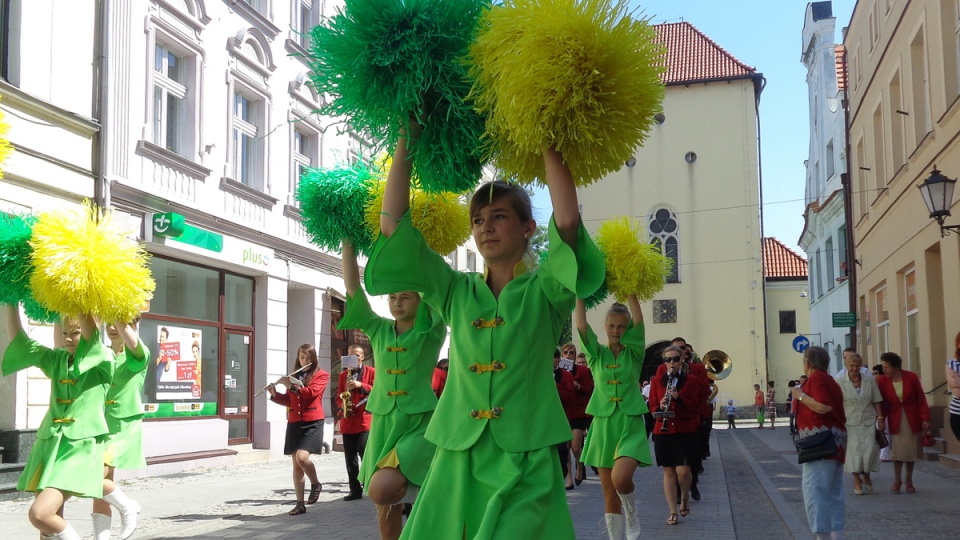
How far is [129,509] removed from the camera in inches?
335

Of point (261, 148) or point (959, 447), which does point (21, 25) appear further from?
point (959, 447)

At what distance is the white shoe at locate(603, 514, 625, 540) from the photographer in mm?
7930

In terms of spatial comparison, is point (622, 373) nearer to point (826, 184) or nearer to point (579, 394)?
point (579, 394)

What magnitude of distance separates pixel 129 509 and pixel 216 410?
1047cm

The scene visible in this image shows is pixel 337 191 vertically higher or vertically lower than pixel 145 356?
higher

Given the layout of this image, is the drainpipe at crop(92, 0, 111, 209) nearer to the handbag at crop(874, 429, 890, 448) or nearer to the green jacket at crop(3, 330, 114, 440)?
the green jacket at crop(3, 330, 114, 440)

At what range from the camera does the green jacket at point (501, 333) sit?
3604 millimetres

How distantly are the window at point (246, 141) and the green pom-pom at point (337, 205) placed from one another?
12951mm

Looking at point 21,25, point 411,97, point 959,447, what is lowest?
point 959,447

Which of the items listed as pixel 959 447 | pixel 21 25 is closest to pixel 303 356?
pixel 21 25

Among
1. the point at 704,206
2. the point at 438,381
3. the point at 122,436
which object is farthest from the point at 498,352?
the point at 704,206

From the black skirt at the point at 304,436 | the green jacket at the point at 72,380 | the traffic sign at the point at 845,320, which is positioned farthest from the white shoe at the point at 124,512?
the traffic sign at the point at 845,320

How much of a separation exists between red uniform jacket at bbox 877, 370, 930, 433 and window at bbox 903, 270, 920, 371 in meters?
7.27

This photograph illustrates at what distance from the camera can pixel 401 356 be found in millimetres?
6988
